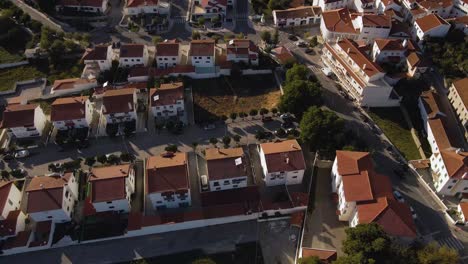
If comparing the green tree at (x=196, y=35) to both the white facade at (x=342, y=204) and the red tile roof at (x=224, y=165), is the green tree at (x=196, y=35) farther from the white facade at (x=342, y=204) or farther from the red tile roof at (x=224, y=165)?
the white facade at (x=342, y=204)

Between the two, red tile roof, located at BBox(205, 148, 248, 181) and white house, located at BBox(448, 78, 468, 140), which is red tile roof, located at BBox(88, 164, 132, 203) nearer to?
red tile roof, located at BBox(205, 148, 248, 181)

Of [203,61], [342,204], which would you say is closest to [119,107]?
[203,61]

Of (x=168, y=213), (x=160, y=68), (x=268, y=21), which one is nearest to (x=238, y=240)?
(x=168, y=213)

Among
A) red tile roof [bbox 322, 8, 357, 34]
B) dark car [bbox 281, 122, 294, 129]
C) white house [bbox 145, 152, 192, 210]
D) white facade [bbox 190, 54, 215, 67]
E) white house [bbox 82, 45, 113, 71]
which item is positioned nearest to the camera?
white house [bbox 145, 152, 192, 210]

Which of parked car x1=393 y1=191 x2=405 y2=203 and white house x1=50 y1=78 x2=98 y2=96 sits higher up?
white house x1=50 y1=78 x2=98 y2=96

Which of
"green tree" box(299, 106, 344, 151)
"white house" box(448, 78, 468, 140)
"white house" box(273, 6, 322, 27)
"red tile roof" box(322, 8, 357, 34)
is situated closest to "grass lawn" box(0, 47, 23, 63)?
"white house" box(273, 6, 322, 27)

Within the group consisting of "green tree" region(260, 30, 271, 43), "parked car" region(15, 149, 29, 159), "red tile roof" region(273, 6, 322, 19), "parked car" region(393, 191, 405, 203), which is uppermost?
"red tile roof" region(273, 6, 322, 19)

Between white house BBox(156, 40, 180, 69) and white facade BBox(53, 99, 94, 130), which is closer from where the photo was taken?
white facade BBox(53, 99, 94, 130)

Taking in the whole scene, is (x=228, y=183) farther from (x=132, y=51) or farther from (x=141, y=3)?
(x=141, y=3)
